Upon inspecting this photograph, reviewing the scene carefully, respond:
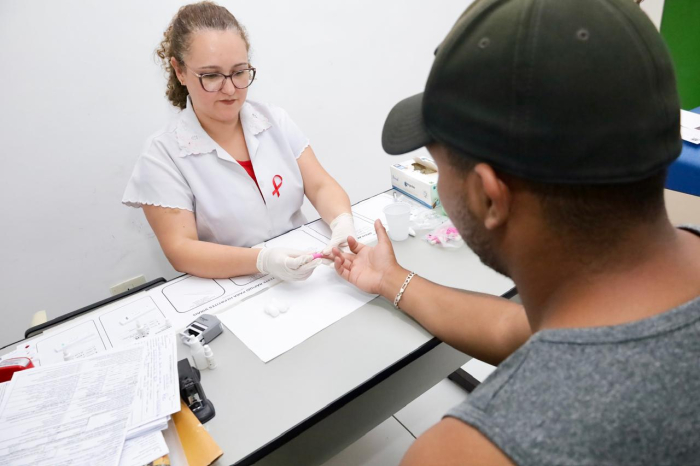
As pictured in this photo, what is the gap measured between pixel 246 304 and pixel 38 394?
47 cm

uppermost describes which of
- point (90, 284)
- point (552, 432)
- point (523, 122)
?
point (523, 122)

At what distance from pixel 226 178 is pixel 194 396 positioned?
843 millimetres

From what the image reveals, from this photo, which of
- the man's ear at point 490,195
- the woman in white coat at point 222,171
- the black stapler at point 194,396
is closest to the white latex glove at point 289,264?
the woman in white coat at point 222,171

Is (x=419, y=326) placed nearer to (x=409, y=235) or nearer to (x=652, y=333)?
(x=409, y=235)

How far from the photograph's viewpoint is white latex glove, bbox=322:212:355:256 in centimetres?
126

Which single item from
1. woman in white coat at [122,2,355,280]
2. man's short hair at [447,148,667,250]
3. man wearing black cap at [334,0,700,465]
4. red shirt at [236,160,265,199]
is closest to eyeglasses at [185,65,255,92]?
woman in white coat at [122,2,355,280]

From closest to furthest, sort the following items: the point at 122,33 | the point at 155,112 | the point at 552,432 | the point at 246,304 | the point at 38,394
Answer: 1. the point at 552,432
2. the point at 38,394
3. the point at 246,304
4. the point at 122,33
5. the point at 155,112

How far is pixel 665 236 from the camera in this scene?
0.54 meters

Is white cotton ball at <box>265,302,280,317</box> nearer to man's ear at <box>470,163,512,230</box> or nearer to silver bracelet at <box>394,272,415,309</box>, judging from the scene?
silver bracelet at <box>394,272,415,309</box>

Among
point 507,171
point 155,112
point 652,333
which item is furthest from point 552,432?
point 155,112

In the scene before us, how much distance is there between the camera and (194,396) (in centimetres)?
86

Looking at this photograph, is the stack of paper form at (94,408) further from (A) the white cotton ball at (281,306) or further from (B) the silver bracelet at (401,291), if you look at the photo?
(B) the silver bracelet at (401,291)

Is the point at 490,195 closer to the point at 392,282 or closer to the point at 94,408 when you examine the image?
the point at 392,282

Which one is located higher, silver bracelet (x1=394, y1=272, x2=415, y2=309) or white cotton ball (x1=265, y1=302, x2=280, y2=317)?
silver bracelet (x1=394, y1=272, x2=415, y2=309)
